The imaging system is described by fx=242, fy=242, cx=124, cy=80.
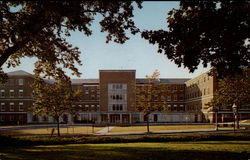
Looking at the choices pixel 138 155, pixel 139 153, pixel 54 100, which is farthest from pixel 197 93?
pixel 138 155

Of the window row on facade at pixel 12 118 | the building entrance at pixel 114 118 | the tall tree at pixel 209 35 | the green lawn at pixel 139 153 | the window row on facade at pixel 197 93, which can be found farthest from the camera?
the window row on facade at pixel 12 118

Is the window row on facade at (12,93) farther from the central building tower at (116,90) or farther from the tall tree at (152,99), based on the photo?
the tall tree at (152,99)

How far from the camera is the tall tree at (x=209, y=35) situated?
776cm

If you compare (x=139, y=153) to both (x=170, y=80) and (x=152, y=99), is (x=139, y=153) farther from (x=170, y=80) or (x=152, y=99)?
(x=170, y=80)

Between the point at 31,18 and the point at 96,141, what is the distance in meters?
12.6

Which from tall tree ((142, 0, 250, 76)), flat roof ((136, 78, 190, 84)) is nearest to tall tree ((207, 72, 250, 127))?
tall tree ((142, 0, 250, 76))

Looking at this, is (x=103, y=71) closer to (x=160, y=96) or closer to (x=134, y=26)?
(x=160, y=96)

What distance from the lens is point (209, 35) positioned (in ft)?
26.6

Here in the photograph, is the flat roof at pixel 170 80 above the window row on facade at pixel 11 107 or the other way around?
above

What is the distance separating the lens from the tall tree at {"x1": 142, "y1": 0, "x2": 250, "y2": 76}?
25.5 ft

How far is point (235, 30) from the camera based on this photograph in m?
7.82

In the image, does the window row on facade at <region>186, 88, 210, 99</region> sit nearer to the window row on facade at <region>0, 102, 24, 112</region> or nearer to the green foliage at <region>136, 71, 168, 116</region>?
the green foliage at <region>136, 71, 168, 116</region>

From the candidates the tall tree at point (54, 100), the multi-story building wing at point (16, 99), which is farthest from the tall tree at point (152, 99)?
the multi-story building wing at point (16, 99)

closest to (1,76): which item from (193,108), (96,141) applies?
(96,141)
